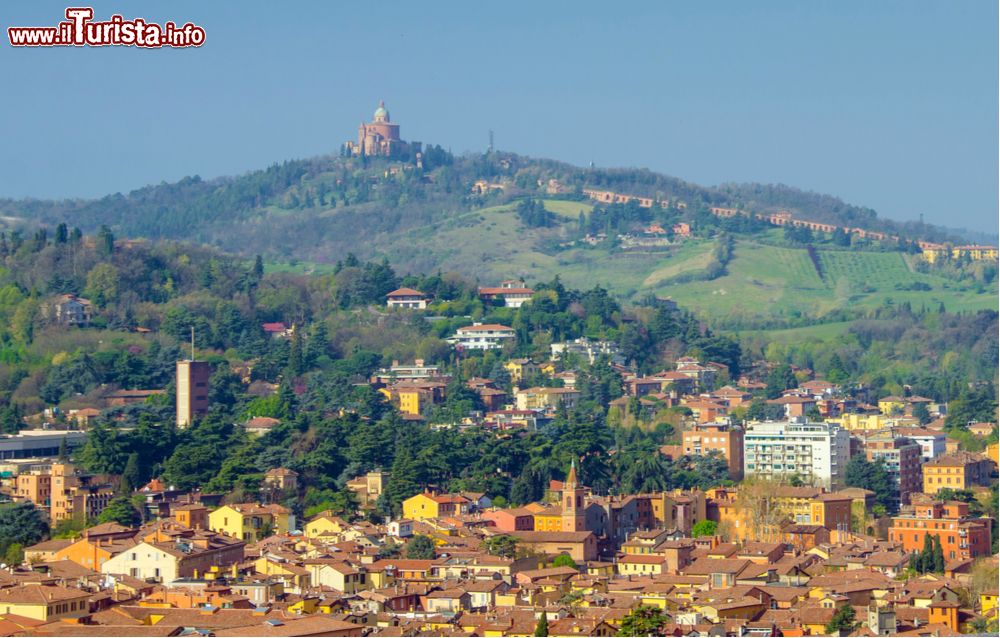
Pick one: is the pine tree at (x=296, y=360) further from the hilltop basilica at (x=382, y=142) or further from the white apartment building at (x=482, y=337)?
the hilltop basilica at (x=382, y=142)

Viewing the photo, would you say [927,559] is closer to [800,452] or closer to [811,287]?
[800,452]

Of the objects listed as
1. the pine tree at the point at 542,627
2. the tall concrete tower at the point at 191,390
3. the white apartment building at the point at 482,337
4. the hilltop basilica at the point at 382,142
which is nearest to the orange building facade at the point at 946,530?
the pine tree at the point at 542,627

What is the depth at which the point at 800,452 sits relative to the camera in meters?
55.1

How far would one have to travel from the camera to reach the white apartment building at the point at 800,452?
54406 mm

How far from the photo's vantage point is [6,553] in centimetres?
4112

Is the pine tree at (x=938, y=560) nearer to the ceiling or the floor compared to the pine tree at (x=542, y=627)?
nearer to the floor

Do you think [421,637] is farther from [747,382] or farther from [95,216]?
[95,216]

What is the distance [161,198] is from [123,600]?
113929 millimetres

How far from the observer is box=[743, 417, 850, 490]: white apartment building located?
2142 inches

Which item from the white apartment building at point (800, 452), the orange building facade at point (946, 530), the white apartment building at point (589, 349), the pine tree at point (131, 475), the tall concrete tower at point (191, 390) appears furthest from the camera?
the white apartment building at point (589, 349)

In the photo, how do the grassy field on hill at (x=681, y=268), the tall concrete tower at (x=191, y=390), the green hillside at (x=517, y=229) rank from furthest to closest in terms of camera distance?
the green hillside at (x=517, y=229)
the grassy field on hill at (x=681, y=268)
the tall concrete tower at (x=191, y=390)
